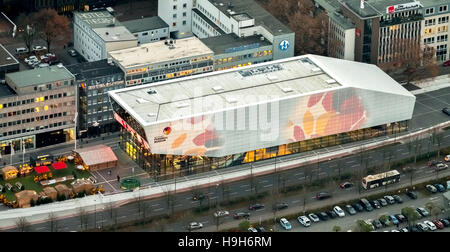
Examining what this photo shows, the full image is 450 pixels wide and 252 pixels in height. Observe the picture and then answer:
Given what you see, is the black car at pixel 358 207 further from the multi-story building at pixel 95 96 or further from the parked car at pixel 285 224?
the multi-story building at pixel 95 96

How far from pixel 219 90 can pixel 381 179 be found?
4110 centimetres

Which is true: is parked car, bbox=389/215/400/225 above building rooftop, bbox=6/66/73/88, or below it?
below

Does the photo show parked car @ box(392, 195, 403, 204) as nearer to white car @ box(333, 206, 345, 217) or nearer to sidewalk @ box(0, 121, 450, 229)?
white car @ box(333, 206, 345, 217)

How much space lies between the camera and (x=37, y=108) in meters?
189

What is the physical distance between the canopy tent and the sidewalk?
39.1ft

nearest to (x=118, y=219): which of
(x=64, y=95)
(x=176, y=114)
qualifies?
(x=176, y=114)

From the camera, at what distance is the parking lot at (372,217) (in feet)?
536

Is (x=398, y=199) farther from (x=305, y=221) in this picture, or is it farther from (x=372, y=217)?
(x=305, y=221)

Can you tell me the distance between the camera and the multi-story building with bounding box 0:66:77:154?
187 meters

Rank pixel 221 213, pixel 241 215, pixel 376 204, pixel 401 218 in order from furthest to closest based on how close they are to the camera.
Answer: pixel 376 204 < pixel 221 213 < pixel 241 215 < pixel 401 218

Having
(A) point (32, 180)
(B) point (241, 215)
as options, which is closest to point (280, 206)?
(B) point (241, 215)

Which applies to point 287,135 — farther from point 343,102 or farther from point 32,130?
point 32,130

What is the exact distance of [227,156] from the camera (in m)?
187

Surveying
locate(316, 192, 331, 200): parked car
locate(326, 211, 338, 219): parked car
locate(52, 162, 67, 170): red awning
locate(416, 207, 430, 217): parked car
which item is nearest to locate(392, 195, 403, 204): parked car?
locate(416, 207, 430, 217): parked car
